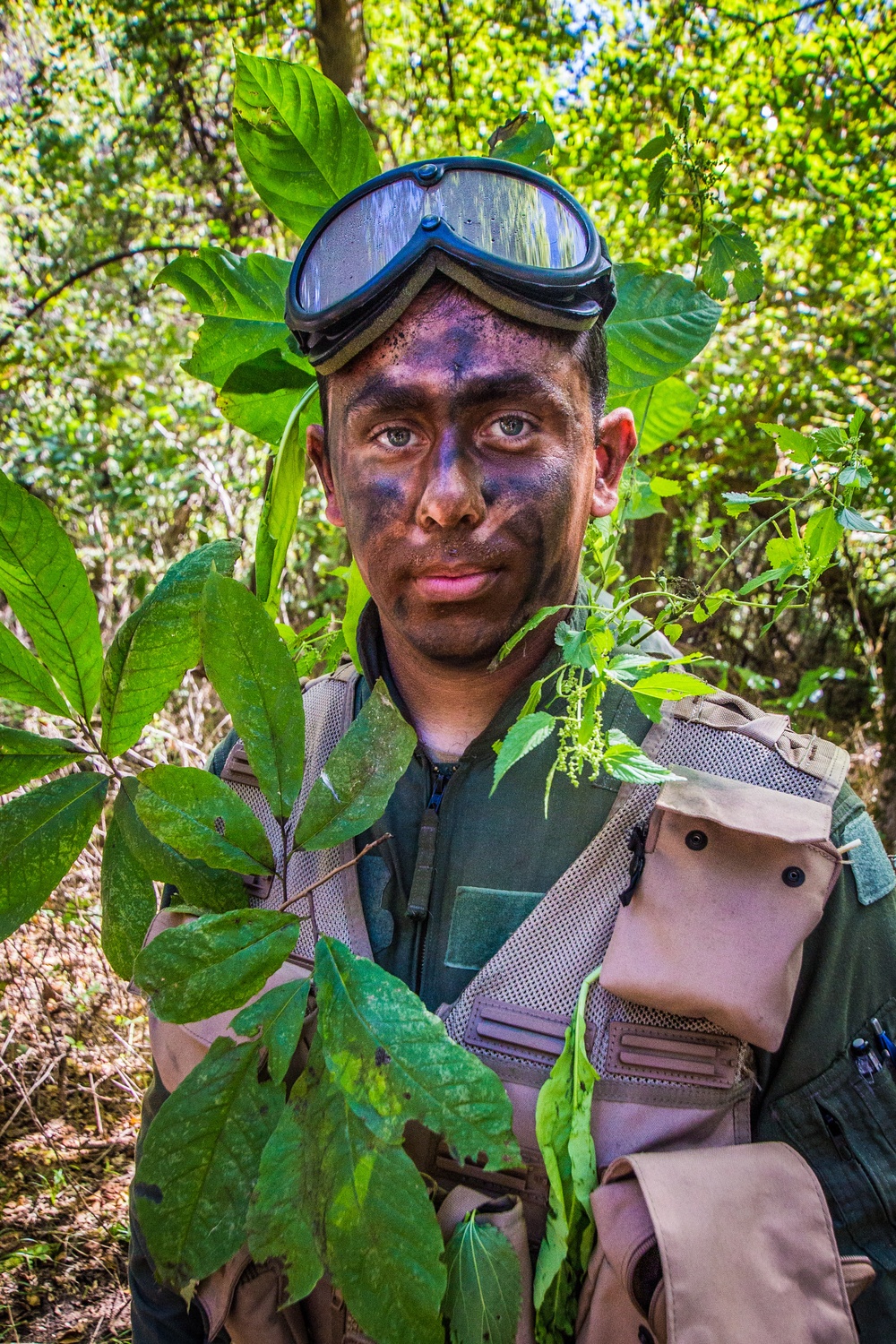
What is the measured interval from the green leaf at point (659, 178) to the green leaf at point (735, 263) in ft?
0.47

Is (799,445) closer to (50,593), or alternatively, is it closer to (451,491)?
(451,491)

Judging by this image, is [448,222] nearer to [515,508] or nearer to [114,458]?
[515,508]

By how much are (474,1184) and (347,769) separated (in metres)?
0.69

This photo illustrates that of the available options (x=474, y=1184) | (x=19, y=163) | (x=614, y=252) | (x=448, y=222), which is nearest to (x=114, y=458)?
(x=19, y=163)

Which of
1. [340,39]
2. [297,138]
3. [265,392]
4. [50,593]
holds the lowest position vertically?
[50,593]

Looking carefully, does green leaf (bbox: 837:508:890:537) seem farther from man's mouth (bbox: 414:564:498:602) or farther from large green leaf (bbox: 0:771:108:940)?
large green leaf (bbox: 0:771:108:940)

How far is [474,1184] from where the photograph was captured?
1401mm

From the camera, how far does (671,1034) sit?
4.51 ft

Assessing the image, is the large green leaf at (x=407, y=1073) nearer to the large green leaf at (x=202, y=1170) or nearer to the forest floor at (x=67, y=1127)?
the large green leaf at (x=202, y=1170)

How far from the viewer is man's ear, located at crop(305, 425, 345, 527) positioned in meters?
1.72

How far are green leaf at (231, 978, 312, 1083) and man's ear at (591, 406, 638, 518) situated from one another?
0.96 metres

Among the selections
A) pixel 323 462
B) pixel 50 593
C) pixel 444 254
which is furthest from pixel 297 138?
pixel 50 593

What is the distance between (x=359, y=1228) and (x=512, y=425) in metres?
1.13

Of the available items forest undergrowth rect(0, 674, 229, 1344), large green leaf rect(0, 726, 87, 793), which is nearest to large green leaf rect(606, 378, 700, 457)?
large green leaf rect(0, 726, 87, 793)
